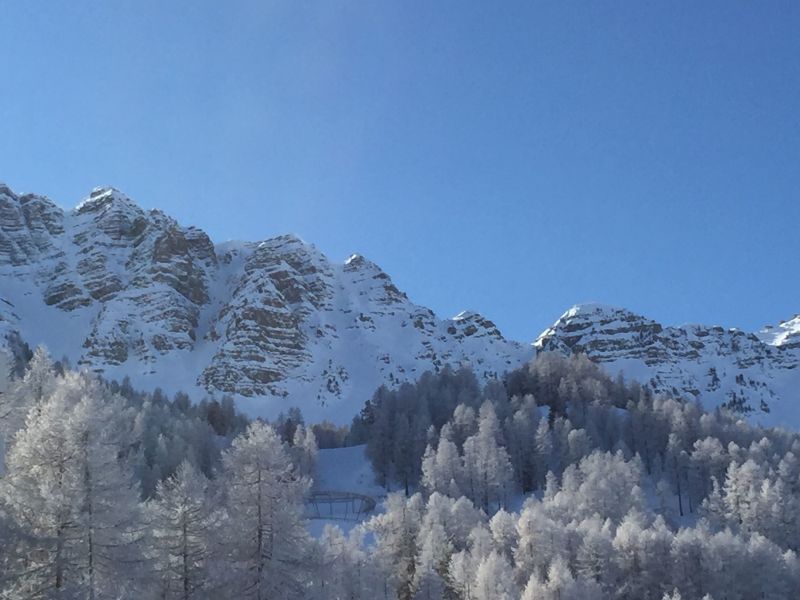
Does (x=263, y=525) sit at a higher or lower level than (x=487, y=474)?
higher

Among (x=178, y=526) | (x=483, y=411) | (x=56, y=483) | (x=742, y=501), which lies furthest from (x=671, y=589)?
(x=56, y=483)

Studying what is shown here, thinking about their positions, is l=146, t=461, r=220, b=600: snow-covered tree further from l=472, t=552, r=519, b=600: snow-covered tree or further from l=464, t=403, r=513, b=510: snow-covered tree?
l=464, t=403, r=513, b=510: snow-covered tree

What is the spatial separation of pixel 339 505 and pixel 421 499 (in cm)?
1868

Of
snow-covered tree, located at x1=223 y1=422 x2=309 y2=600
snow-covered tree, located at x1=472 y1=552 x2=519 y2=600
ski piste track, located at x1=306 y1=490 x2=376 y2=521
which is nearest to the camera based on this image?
snow-covered tree, located at x1=223 y1=422 x2=309 y2=600

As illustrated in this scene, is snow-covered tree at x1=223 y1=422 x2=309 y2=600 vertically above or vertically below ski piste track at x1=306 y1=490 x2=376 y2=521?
above

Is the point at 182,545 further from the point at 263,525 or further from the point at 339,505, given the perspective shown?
the point at 339,505

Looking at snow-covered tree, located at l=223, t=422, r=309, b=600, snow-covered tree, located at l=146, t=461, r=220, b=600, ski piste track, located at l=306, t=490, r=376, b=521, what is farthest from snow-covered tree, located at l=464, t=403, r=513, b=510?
snow-covered tree, located at l=146, t=461, r=220, b=600

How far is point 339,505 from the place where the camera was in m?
94.9

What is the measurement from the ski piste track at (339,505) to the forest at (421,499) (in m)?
2.61

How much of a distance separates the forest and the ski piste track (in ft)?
8.58

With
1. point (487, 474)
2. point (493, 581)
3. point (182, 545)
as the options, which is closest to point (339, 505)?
point (487, 474)

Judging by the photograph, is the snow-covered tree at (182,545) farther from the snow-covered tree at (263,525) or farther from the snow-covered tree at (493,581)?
the snow-covered tree at (493,581)

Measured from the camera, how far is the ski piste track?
289ft

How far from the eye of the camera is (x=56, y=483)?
24141 mm
